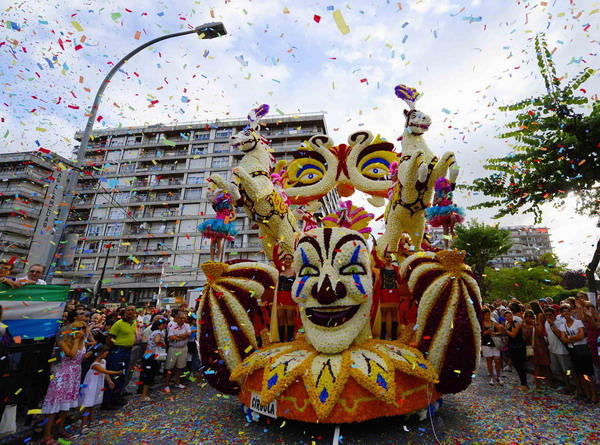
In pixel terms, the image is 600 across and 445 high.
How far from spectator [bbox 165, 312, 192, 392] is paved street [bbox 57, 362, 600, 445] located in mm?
1099

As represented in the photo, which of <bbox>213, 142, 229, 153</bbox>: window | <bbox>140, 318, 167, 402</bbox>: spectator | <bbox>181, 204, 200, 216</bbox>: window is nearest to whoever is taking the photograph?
<bbox>140, 318, 167, 402</bbox>: spectator

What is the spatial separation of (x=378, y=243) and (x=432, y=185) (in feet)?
3.67

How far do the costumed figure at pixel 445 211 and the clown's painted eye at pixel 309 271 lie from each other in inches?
55.7

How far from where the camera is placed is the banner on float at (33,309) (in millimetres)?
3834

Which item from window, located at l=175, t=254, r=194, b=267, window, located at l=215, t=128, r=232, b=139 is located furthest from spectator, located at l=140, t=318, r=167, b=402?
window, located at l=215, t=128, r=232, b=139

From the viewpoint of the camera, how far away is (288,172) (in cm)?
579

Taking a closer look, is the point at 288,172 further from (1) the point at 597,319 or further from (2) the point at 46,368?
(1) the point at 597,319

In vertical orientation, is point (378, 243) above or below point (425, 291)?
above

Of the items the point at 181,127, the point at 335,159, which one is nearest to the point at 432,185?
the point at 335,159

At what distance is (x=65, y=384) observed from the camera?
358cm

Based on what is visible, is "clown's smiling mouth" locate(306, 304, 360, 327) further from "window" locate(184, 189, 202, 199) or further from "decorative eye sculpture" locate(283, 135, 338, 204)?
"window" locate(184, 189, 202, 199)

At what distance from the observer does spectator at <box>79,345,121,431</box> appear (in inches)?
155

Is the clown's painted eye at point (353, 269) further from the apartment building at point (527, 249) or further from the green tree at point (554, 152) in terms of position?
the apartment building at point (527, 249)

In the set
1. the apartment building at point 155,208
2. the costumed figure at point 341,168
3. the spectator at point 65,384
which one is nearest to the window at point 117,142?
the apartment building at point 155,208
